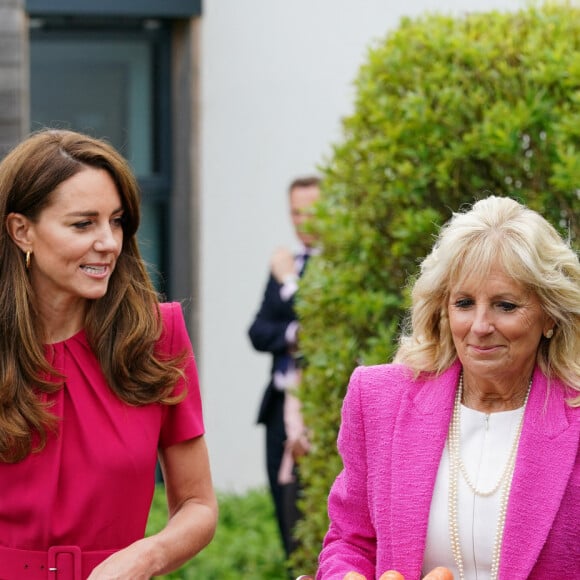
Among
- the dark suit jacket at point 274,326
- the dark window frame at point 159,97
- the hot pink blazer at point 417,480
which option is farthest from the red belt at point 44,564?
the dark window frame at point 159,97

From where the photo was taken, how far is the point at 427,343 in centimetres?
385

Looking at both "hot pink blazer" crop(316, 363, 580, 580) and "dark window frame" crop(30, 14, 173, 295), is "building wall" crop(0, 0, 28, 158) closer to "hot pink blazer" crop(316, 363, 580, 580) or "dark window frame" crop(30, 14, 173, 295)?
"dark window frame" crop(30, 14, 173, 295)

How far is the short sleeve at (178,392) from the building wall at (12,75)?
4.62 m

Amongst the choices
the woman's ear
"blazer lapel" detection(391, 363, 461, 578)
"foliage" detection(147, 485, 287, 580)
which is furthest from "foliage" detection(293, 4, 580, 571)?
"foliage" detection(147, 485, 287, 580)

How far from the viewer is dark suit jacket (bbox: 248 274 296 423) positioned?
7.45 m

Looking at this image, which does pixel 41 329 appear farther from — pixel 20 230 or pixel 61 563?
pixel 61 563

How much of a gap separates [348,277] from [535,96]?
91 cm

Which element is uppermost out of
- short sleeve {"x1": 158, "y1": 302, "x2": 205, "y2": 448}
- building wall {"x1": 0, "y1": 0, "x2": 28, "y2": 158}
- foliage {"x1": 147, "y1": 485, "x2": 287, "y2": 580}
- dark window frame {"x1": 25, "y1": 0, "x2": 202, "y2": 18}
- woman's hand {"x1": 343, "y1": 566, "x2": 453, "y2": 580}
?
dark window frame {"x1": 25, "y1": 0, "x2": 202, "y2": 18}

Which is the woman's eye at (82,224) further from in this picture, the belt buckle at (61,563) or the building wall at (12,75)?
the building wall at (12,75)

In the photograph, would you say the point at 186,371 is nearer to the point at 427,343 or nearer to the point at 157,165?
the point at 427,343

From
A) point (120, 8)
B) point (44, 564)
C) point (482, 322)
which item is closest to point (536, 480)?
point (482, 322)

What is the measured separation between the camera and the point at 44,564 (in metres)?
3.86

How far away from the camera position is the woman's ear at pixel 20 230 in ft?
12.9

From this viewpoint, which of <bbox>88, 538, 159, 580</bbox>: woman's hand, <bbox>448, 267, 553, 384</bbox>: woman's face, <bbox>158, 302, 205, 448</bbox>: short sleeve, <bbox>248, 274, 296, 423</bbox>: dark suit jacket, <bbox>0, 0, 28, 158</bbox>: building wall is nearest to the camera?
<bbox>448, 267, 553, 384</bbox>: woman's face
